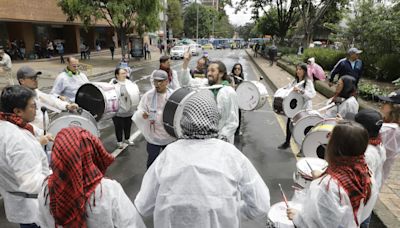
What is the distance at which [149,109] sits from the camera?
4.60m

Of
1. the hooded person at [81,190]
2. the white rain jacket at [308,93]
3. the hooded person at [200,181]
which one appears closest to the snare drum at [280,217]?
the hooded person at [200,181]

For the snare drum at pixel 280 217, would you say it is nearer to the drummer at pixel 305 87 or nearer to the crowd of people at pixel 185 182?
the crowd of people at pixel 185 182

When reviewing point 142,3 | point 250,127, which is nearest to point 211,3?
point 142,3

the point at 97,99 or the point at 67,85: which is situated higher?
the point at 67,85

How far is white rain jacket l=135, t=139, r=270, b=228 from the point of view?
6.01 feet

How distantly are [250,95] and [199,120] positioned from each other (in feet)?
16.8

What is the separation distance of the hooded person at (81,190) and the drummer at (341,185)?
3.94 feet

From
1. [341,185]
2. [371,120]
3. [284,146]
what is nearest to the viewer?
[341,185]

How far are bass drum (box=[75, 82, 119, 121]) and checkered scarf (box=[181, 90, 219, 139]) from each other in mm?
3857

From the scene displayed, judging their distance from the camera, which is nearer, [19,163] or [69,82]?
[19,163]

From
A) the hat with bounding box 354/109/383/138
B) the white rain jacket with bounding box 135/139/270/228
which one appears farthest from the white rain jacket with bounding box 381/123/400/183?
the white rain jacket with bounding box 135/139/270/228

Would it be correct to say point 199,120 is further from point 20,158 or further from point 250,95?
point 250,95

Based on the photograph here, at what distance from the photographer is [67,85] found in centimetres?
578

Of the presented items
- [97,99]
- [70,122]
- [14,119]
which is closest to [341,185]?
[14,119]
